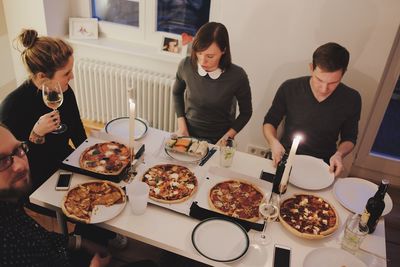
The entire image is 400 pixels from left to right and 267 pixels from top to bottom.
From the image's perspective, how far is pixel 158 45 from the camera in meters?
3.28

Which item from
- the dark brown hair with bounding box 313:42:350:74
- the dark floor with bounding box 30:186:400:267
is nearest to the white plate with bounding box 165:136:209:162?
the dark floor with bounding box 30:186:400:267

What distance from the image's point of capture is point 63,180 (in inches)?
69.9

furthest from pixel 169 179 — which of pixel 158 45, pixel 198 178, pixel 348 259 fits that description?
pixel 158 45

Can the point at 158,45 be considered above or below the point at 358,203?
above

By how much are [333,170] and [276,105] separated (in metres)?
0.59

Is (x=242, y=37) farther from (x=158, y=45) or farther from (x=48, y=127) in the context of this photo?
(x=48, y=127)

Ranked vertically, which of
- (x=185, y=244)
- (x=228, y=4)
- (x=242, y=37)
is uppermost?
(x=228, y=4)

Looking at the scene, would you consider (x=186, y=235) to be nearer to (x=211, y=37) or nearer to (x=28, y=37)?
(x=211, y=37)

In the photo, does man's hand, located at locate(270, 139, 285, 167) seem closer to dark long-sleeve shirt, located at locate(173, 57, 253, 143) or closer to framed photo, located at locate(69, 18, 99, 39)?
dark long-sleeve shirt, located at locate(173, 57, 253, 143)

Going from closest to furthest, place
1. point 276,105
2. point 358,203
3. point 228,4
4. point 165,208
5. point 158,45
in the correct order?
point 165,208 < point 358,203 < point 276,105 < point 228,4 < point 158,45

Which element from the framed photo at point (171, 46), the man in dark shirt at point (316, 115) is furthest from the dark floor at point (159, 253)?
the framed photo at point (171, 46)

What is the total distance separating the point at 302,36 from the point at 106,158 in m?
1.60

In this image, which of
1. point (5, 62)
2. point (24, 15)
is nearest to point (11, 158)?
point (24, 15)

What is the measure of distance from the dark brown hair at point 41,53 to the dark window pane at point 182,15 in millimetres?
1396
